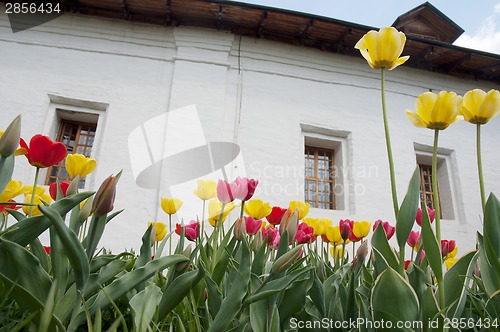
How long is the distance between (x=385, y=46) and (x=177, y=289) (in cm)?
78

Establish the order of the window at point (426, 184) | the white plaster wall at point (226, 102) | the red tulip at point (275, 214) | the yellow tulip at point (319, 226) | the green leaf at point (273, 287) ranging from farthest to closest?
the window at point (426, 184) < the white plaster wall at point (226, 102) < the yellow tulip at point (319, 226) < the red tulip at point (275, 214) < the green leaf at point (273, 287)

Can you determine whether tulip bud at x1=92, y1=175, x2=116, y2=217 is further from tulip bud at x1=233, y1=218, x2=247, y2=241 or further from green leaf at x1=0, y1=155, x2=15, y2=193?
tulip bud at x1=233, y1=218, x2=247, y2=241

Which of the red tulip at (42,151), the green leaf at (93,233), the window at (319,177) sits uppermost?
the window at (319,177)

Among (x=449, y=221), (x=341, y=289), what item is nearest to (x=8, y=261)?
(x=341, y=289)

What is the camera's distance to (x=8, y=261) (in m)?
0.58

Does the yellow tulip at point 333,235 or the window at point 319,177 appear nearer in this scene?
the yellow tulip at point 333,235

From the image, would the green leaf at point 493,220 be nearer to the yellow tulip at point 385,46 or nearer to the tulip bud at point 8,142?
the yellow tulip at point 385,46

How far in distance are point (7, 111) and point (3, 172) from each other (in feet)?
17.8

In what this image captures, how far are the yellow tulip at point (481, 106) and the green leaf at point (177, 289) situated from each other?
30.7 inches

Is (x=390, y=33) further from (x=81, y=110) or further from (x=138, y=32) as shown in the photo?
(x=138, y=32)

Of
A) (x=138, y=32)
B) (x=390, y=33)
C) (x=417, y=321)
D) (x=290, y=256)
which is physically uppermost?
(x=138, y=32)

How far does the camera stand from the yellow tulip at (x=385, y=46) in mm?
893

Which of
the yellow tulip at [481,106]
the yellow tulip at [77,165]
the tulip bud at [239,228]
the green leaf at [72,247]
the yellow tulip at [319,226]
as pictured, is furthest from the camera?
the yellow tulip at [319,226]

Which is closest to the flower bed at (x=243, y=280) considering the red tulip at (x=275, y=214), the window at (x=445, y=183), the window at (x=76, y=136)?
the red tulip at (x=275, y=214)
